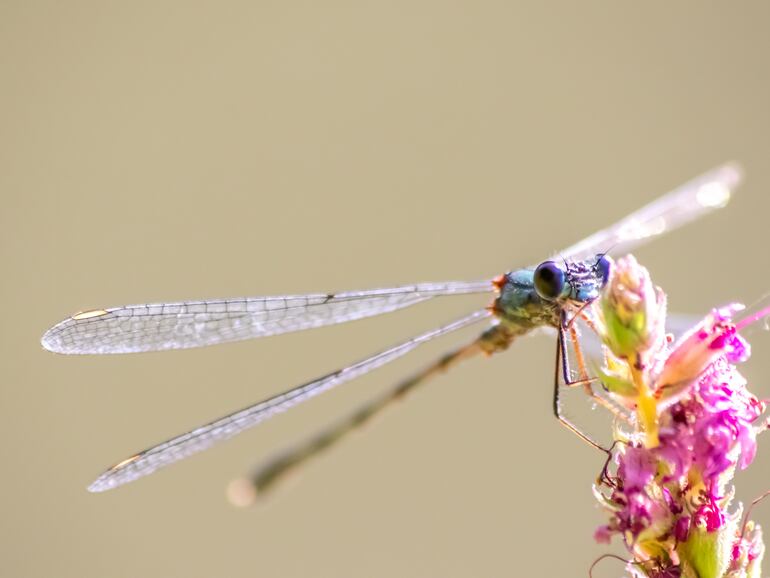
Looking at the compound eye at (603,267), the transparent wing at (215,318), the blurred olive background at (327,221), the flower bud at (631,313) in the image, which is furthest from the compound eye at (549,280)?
the blurred olive background at (327,221)

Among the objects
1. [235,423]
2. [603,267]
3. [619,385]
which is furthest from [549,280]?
[235,423]

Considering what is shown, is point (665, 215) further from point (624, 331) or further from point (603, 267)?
point (624, 331)

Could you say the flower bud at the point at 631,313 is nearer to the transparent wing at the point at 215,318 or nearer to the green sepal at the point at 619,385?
the green sepal at the point at 619,385

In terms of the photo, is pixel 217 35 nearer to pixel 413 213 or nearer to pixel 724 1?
pixel 413 213

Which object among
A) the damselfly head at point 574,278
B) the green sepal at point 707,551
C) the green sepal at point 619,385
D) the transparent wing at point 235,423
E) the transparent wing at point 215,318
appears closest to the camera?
the green sepal at point 707,551

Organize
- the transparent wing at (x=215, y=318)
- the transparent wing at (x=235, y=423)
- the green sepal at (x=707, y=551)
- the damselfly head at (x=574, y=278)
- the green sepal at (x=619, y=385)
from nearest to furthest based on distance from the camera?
the green sepal at (x=707, y=551) < the green sepal at (x=619, y=385) < the damselfly head at (x=574, y=278) < the transparent wing at (x=235, y=423) < the transparent wing at (x=215, y=318)

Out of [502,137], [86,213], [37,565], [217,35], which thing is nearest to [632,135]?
[502,137]
